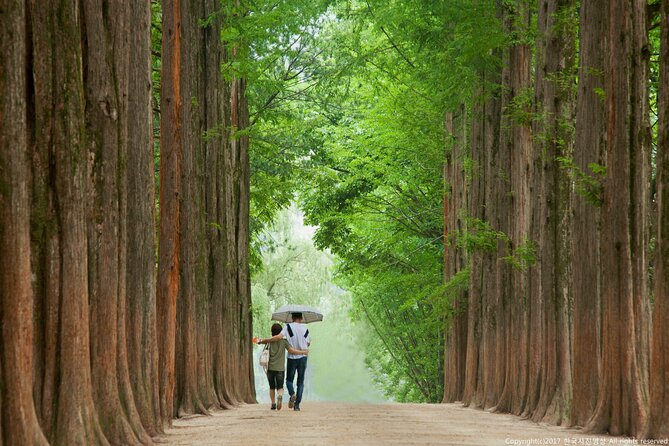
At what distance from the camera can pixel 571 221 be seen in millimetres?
19469

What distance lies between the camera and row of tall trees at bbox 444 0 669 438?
14625 mm

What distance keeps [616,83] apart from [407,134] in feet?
65.2

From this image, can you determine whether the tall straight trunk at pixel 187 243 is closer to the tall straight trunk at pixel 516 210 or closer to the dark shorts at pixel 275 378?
the dark shorts at pixel 275 378

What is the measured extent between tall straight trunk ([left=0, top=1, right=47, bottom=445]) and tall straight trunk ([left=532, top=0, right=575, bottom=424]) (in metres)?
11.4

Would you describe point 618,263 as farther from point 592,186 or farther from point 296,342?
point 296,342

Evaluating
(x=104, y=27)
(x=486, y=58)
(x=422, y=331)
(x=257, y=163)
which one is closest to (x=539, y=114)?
(x=486, y=58)

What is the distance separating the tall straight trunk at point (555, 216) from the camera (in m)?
19.1

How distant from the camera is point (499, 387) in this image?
25.1 meters

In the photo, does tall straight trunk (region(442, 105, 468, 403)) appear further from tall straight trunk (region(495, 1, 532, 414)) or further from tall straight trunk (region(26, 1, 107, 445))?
tall straight trunk (region(26, 1, 107, 445))

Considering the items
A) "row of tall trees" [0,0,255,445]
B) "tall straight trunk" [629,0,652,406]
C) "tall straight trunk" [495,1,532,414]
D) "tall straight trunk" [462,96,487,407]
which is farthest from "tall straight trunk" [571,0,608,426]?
"tall straight trunk" [462,96,487,407]

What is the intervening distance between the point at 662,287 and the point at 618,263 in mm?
2266

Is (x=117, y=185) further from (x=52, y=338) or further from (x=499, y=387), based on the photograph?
(x=499, y=387)

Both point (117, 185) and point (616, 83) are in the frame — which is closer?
point (117, 185)

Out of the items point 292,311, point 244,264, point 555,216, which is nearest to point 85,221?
point 555,216
